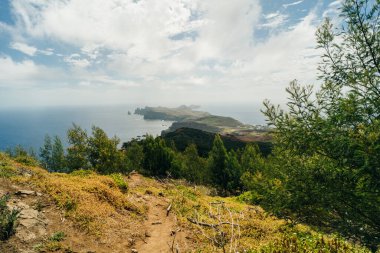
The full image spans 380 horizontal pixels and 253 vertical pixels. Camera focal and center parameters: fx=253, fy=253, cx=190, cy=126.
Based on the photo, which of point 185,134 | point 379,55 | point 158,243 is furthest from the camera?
point 185,134

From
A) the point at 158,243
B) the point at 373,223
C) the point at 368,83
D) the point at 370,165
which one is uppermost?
the point at 368,83

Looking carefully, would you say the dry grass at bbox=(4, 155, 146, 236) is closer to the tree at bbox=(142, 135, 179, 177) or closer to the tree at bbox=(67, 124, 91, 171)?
the tree at bbox=(67, 124, 91, 171)

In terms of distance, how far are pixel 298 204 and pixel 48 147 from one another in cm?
9293

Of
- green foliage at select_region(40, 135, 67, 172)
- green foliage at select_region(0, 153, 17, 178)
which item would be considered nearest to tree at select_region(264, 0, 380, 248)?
green foliage at select_region(0, 153, 17, 178)

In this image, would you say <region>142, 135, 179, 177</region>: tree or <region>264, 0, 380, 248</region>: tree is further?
<region>142, 135, 179, 177</region>: tree

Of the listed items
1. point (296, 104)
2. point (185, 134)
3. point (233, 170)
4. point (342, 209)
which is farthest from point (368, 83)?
point (185, 134)

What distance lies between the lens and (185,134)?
132 metres

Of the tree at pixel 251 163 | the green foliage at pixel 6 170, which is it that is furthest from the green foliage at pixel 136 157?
the green foliage at pixel 6 170

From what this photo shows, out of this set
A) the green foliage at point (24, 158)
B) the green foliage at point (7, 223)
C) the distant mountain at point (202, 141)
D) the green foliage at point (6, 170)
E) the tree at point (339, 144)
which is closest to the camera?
the tree at point (339, 144)

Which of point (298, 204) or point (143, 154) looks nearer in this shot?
point (298, 204)

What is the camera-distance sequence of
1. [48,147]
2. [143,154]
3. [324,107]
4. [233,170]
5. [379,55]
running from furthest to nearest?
[48,147] < [143,154] < [233,170] < [324,107] < [379,55]

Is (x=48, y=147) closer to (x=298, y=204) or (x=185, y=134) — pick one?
(x=185, y=134)

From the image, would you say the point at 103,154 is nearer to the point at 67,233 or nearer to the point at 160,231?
the point at 160,231

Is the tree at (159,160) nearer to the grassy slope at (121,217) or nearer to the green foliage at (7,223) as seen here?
the grassy slope at (121,217)
